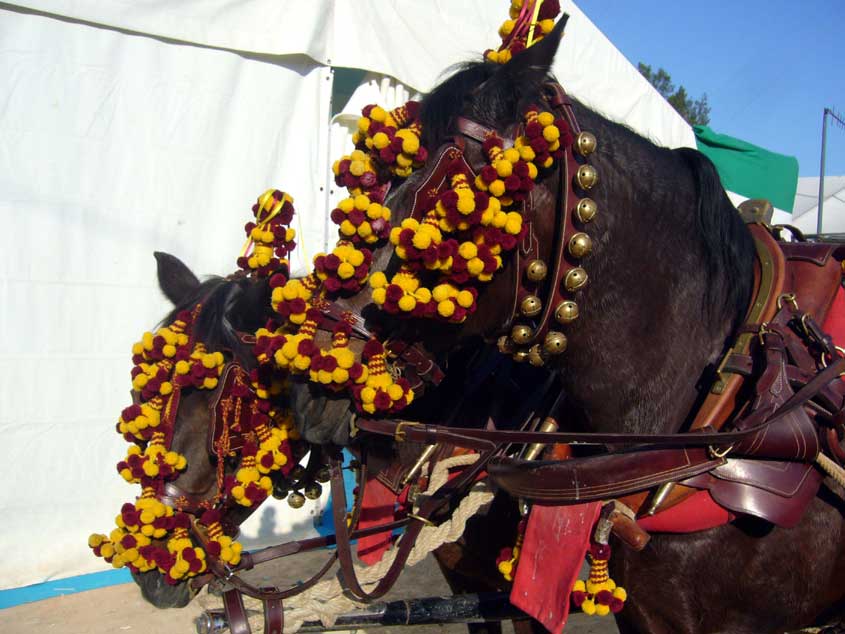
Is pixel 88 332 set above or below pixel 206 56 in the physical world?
below

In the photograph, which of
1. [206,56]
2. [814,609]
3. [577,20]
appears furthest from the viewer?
[577,20]

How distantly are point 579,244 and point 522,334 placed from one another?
234 mm

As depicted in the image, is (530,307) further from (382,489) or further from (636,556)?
(382,489)

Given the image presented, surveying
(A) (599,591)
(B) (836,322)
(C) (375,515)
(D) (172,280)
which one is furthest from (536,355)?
(D) (172,280)

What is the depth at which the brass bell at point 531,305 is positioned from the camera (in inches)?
53.5

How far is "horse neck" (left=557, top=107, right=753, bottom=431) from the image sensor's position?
56.1 inches

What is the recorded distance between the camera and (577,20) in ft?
18.9

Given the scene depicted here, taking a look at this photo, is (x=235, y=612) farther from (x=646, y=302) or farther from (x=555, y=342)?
(x=646, y=302)

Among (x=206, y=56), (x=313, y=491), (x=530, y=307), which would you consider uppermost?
(x=206, y=56)

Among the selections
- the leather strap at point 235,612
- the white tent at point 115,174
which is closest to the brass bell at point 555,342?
the leather strap at point 235,612

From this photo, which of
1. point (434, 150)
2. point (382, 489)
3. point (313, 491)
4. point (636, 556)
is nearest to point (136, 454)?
point (313, 491)

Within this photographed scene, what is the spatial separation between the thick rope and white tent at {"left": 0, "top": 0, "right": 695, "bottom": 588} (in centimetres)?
205

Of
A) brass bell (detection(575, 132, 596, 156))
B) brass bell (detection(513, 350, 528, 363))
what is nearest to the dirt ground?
brass bell (detection(513, 350, 528, 363))

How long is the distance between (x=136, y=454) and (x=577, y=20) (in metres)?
5.43
